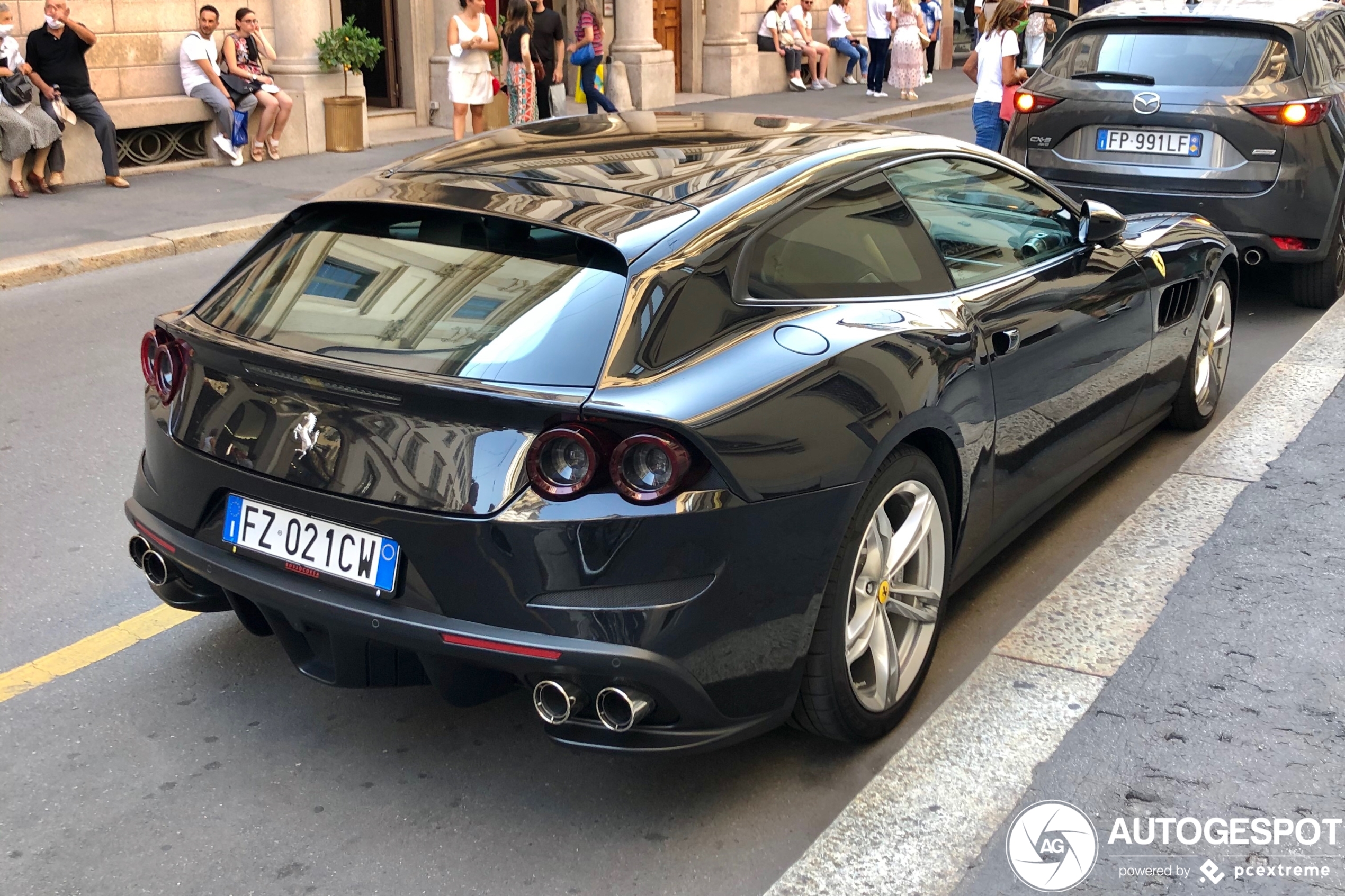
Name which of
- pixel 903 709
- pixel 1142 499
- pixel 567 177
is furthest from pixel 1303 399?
pixel 567 177

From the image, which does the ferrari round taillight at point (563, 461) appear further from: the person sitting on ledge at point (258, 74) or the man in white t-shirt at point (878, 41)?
the man in white t-shirt at point (878, 41)

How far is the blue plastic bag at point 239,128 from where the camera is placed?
14.4 metres

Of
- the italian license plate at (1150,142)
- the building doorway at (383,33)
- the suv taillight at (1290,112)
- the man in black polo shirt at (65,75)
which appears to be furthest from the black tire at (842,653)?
the building doorway at (383,33)

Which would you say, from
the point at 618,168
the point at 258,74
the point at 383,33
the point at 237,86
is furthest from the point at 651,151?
the point at 383,33

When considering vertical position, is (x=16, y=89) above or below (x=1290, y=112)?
above

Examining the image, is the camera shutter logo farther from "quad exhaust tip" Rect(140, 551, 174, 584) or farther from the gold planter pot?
Result: the gold planter pot

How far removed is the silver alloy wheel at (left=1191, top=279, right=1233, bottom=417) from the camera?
229 inches

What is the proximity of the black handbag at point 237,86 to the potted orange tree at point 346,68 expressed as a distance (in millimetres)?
1068

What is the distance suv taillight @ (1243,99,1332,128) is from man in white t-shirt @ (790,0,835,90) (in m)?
17.3

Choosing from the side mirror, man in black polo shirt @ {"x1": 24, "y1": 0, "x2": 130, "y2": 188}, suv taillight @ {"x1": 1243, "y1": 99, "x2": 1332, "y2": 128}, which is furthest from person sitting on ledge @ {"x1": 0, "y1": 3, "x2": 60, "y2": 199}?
the side mirror

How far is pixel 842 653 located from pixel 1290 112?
5718 mm

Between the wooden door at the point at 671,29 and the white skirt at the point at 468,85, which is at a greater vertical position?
the wooden door at the point at 671,29

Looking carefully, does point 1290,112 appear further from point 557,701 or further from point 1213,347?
point 557,701

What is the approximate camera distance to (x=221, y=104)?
46.9 ft
